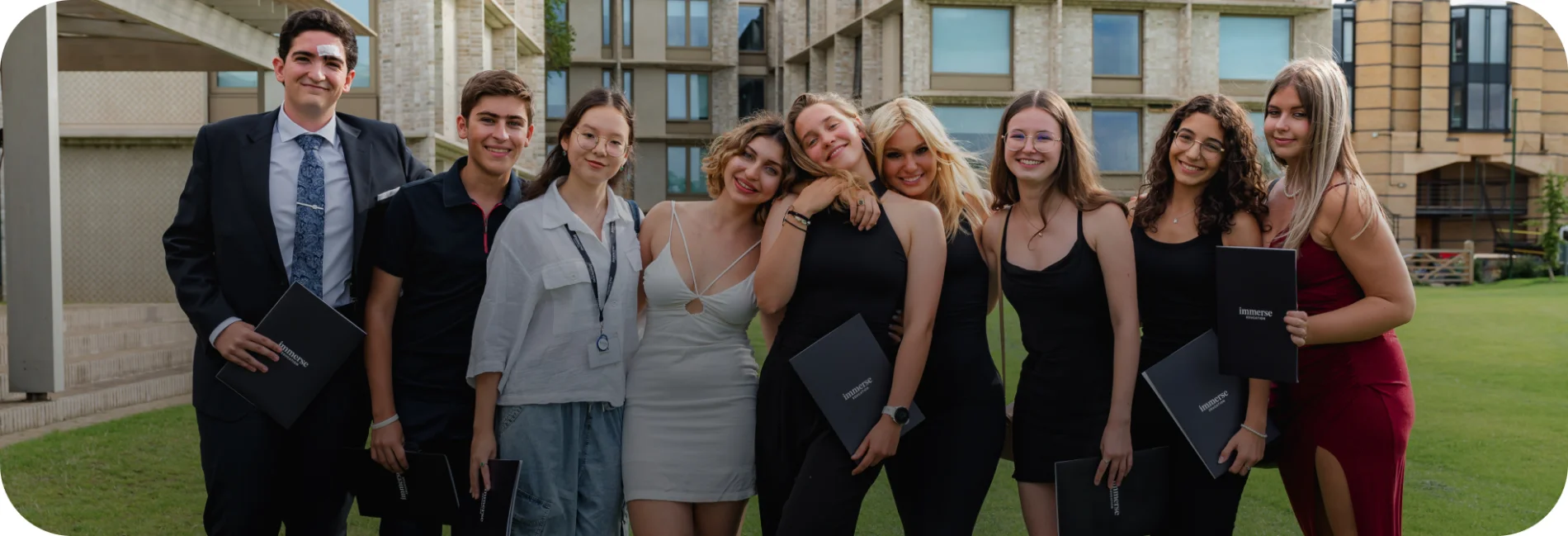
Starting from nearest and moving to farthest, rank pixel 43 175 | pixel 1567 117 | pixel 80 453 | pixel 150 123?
1. pixel 80 453
2. pixel 43 175
3. pixel 150 123
4. pixel 1567 117

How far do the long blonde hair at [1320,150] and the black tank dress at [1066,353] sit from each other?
0.70m

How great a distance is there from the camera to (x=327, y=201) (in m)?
3.78

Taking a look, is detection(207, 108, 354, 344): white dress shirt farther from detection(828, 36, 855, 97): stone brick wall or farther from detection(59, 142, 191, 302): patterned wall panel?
detection(828, 36, 855, 97): stone brick wall

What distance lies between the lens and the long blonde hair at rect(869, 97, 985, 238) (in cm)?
394

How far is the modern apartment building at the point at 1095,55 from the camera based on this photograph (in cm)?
3269

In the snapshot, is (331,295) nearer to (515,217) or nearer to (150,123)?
(515,217)

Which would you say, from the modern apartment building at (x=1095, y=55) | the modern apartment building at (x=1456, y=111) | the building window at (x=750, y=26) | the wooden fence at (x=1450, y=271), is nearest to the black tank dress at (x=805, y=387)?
the modern apartment building at (x=1095, y=55)

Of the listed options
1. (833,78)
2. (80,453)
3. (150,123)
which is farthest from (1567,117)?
(80,453)

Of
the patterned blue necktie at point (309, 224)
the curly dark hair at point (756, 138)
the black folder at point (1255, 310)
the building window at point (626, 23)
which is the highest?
the building window at point (626, 23)

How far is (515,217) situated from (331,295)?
724 mm

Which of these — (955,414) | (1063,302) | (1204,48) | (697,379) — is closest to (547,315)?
(697,379)

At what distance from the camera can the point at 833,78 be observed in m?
38.4

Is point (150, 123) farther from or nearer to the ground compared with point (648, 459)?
farther from the ground

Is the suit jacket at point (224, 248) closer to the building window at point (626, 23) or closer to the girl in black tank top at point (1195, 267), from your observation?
the girl in black tank top at point (1195, 267)
